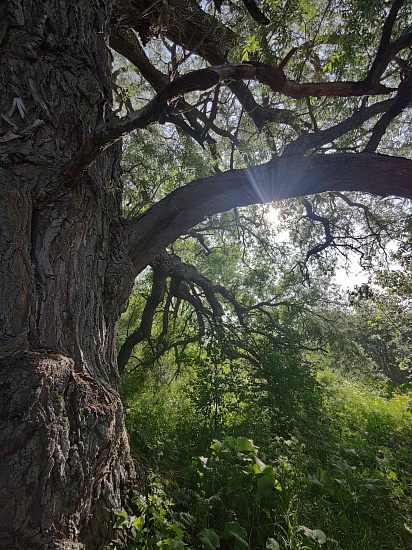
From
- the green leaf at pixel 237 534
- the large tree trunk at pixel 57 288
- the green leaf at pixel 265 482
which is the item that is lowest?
the green leaf at pixel 237 534

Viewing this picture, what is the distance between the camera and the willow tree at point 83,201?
1468 mm

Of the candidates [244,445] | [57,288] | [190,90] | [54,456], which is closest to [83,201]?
[57,288]

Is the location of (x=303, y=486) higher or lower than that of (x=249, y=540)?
higher

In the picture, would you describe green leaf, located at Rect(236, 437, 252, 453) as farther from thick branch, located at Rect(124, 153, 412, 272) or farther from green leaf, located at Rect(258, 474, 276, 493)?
thick branch, located at Rect(124, 153, 412, 272)

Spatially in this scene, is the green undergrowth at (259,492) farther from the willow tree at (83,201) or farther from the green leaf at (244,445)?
the willow tree at (83,201)

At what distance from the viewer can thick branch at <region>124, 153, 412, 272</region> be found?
9.59ft

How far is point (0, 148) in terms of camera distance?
74.9 inches

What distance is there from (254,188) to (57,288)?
212cm

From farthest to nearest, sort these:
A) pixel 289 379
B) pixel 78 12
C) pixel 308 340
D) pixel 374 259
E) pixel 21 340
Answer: pixel 308 340, pixel 374 259, pixel 289 379, pixel 78 12, pixel 21 340

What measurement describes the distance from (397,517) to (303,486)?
0.78 meters

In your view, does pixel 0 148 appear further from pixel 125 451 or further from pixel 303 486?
pixel 303 486

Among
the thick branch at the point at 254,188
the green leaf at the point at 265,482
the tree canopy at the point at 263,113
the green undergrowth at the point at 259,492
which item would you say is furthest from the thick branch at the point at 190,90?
the green leaf at the point at 265,482

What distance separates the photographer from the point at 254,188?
307 centimetres

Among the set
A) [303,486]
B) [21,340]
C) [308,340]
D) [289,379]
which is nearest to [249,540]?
[303,486]
